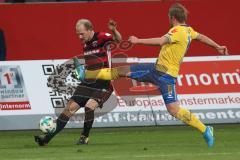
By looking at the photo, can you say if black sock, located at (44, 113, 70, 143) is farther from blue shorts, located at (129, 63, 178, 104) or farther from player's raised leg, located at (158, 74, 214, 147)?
player's raised leg, located at (158, 74, 214, 147)

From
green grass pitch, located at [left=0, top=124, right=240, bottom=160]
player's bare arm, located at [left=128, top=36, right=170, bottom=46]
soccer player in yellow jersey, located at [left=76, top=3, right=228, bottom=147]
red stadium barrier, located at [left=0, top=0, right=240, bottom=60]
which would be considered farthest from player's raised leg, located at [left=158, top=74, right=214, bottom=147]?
red stadium barrier, located at [left=0, top=0, right=240, bottom=60]

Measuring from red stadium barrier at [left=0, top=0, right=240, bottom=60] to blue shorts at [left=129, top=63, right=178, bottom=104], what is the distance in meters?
8.81

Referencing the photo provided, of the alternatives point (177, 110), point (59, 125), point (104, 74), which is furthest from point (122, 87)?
point (177, 110)

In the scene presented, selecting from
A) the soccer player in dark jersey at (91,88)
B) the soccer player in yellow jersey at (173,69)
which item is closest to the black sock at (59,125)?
the soccer player in dark jersey at (91,88)

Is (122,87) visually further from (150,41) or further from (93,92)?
(150,41)

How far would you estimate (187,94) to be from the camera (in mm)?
19703

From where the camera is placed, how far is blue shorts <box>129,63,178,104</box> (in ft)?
46.1

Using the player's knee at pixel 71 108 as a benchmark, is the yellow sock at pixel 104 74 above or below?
above

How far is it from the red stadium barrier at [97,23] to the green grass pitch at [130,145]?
4227 millimetres

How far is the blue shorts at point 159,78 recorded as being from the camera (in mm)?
14047

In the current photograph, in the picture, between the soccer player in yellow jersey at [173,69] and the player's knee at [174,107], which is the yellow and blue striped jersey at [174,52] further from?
the player's knee at [174,107]

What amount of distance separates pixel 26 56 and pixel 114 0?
8.83 ft

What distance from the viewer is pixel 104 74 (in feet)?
48.3

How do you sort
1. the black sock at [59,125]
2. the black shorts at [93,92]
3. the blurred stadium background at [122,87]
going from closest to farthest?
the blurred stadium background at [122,87] → the black sock at [59,125] → the black shorts at [93,92]
